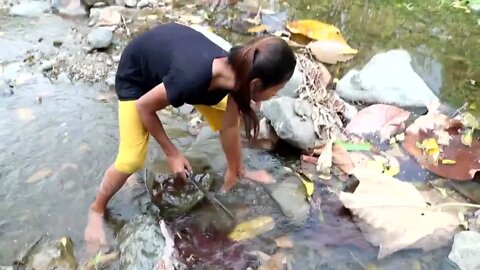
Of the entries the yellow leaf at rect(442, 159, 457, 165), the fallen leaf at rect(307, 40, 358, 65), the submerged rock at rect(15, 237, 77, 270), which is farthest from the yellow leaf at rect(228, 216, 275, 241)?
the fallen leaf at rect(307, 40, 358, 65)

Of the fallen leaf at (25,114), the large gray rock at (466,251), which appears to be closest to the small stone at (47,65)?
the fallen leaf at (25,114)

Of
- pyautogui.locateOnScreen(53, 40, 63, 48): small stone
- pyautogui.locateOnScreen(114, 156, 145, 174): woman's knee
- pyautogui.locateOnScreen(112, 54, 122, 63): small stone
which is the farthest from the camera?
pyautogui.locateOnScreen(53, 40, 63, 48): small stone

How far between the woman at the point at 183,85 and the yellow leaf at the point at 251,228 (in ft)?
1.07

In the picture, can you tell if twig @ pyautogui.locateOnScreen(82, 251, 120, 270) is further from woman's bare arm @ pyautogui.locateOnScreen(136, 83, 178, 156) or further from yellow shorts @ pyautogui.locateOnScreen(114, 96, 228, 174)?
woman's bare arm @ pyautogui.locateOnScreen(136, 83, 178, 156)

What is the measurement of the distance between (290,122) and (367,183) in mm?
574

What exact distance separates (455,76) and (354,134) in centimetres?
127

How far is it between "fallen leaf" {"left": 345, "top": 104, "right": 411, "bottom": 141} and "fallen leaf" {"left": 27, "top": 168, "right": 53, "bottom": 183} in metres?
1.76

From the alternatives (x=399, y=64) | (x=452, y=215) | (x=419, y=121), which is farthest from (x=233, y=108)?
(x=399, y=64)

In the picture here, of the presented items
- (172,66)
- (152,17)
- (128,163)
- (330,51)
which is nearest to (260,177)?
(128,163)

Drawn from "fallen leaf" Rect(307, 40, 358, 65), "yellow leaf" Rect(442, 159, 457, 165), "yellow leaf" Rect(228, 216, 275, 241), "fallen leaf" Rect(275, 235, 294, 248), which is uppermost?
"yellow leaf" Rect(442, 159, 457, 165)

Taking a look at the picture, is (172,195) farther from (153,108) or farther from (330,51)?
(330,51)

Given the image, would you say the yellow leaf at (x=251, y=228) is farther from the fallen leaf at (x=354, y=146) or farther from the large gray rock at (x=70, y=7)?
the large gray rock at (x=70, y=7)

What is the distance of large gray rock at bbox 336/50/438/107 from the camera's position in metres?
3.71

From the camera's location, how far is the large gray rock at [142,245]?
2.32 meters
